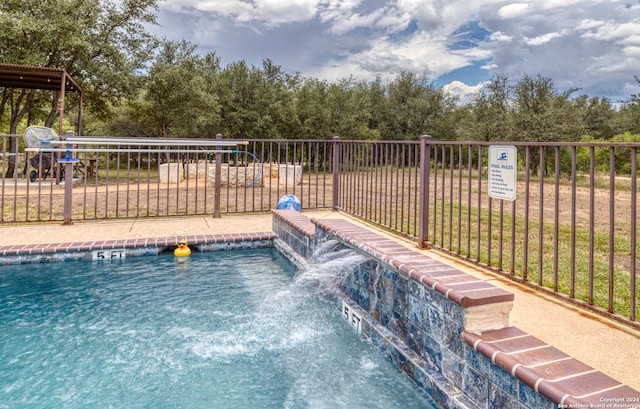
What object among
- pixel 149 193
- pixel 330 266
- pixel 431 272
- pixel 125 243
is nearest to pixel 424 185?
pixel 330 266

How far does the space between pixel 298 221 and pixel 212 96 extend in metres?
13.5

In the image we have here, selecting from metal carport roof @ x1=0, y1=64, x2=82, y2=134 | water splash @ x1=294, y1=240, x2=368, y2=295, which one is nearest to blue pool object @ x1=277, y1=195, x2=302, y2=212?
water splash @ x1=294, y1=240, x2=368, y2=295

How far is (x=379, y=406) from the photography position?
1860 millimetres

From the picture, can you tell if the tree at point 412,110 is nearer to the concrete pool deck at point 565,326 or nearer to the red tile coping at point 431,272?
the concrete pool deck at point 565,326

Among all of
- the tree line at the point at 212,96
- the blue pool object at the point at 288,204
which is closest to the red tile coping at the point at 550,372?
the blue pool object at the point at 288,204

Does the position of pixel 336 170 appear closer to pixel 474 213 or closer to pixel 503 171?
pixel 474 213

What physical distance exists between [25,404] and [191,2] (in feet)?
59.0

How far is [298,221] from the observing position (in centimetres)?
446

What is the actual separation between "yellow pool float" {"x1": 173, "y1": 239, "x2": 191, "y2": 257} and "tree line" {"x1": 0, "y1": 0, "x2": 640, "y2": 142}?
32.8 ft

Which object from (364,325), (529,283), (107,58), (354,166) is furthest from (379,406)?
(107,58)

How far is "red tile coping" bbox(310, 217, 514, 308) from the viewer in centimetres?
172

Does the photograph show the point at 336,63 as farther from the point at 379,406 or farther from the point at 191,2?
the point at 379,406

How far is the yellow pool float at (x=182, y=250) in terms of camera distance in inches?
173

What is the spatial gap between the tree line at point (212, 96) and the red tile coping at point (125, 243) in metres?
9.53
